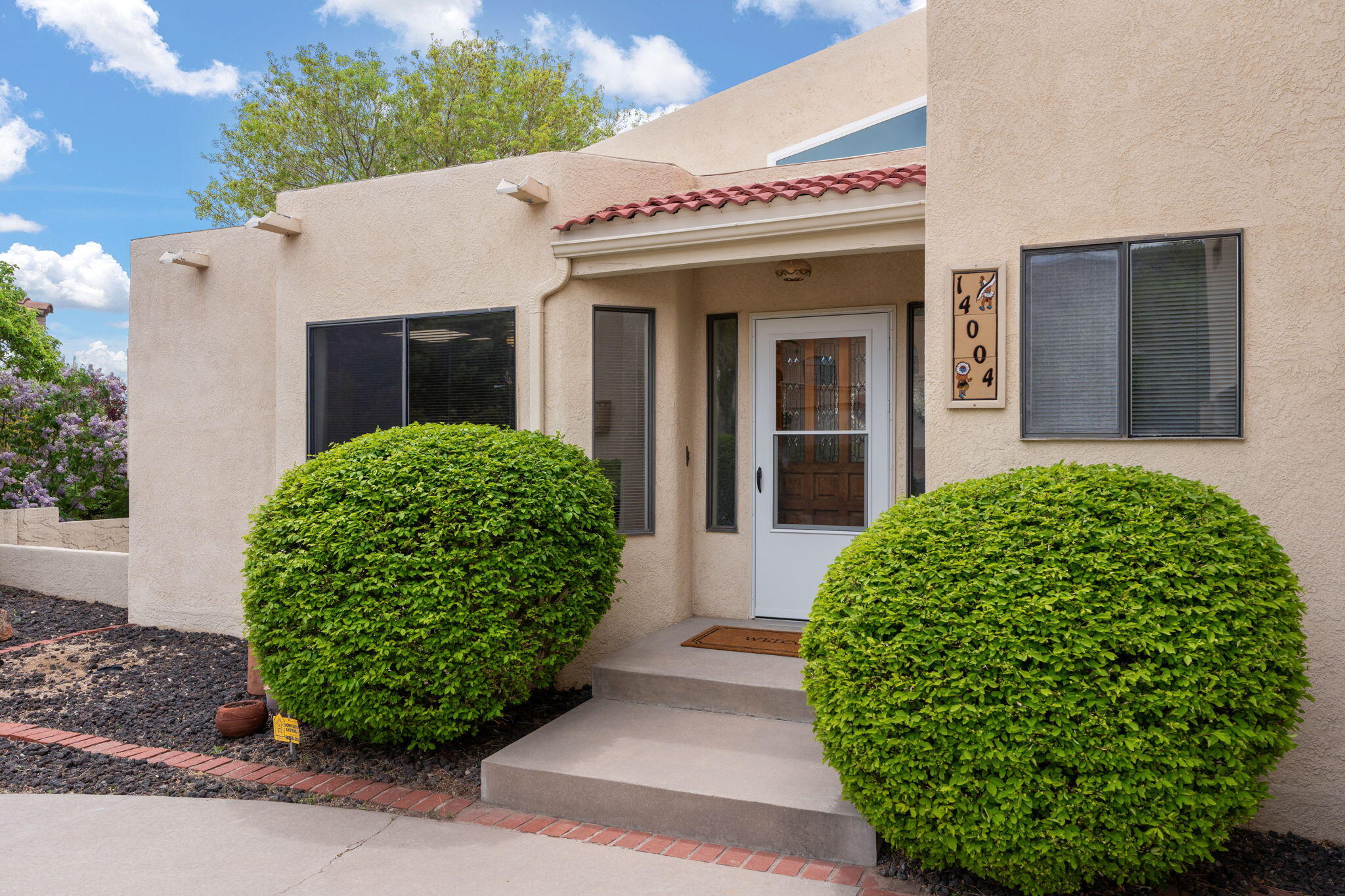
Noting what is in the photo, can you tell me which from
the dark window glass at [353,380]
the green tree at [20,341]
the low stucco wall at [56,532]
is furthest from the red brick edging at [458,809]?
the green tree at [20,341]

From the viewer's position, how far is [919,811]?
3367mm

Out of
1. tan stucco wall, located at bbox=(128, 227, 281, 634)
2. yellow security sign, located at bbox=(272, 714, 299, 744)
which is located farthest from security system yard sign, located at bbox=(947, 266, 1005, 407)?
tan stucco wall, located at bbox=(128, 227, 281, 634)

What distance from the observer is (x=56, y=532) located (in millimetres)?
11695

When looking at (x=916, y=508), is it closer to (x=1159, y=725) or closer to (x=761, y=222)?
(x=1159, y=725)

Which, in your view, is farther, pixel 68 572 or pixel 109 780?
pixel 68 572

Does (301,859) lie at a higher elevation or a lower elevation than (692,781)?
lower


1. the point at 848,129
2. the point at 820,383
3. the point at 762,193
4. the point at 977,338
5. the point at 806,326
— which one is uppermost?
the point at 848,129

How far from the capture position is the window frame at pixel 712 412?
680 cm

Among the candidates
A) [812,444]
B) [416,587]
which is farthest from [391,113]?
[416,587]

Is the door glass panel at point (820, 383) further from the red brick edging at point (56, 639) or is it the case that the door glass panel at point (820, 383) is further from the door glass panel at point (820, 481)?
the red brick edging at point (56, 639)

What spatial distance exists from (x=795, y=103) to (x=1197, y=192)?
5.24m

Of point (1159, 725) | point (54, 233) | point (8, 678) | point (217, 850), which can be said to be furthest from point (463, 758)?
point (54, 233)

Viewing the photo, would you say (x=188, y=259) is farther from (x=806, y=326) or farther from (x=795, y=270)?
(x=806, y=326)

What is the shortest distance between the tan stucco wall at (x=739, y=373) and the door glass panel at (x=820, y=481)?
0.85ft
